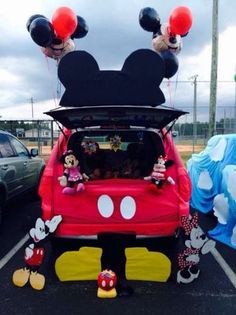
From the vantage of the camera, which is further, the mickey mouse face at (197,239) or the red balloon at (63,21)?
the red balloon at (63,21)

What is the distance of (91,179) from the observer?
4543 mm

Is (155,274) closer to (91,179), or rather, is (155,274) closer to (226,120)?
(91,179)

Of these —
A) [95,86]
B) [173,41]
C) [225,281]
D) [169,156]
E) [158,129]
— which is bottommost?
[225,281]

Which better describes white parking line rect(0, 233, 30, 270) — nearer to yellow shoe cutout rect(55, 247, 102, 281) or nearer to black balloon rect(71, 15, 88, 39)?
yellow shoe cutout rect(55, 247, 102, 281)

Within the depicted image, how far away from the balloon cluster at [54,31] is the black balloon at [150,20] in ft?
3.85

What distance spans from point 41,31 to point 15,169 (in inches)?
94.1

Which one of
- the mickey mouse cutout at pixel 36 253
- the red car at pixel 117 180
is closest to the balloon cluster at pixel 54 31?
the red car at pixel 117 180

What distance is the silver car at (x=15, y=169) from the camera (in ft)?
20.3

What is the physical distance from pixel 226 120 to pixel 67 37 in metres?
19.4

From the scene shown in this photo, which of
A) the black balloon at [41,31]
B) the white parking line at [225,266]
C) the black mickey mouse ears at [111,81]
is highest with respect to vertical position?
the black balloon at [41,31]

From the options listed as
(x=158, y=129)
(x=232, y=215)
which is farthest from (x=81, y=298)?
(x=232, y=215)

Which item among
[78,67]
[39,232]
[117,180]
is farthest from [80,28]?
[39,232]

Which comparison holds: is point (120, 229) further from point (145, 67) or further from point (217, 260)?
point (145, 67)

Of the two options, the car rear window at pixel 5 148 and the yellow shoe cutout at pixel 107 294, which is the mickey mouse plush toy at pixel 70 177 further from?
the car rear window at pixel 5 148
